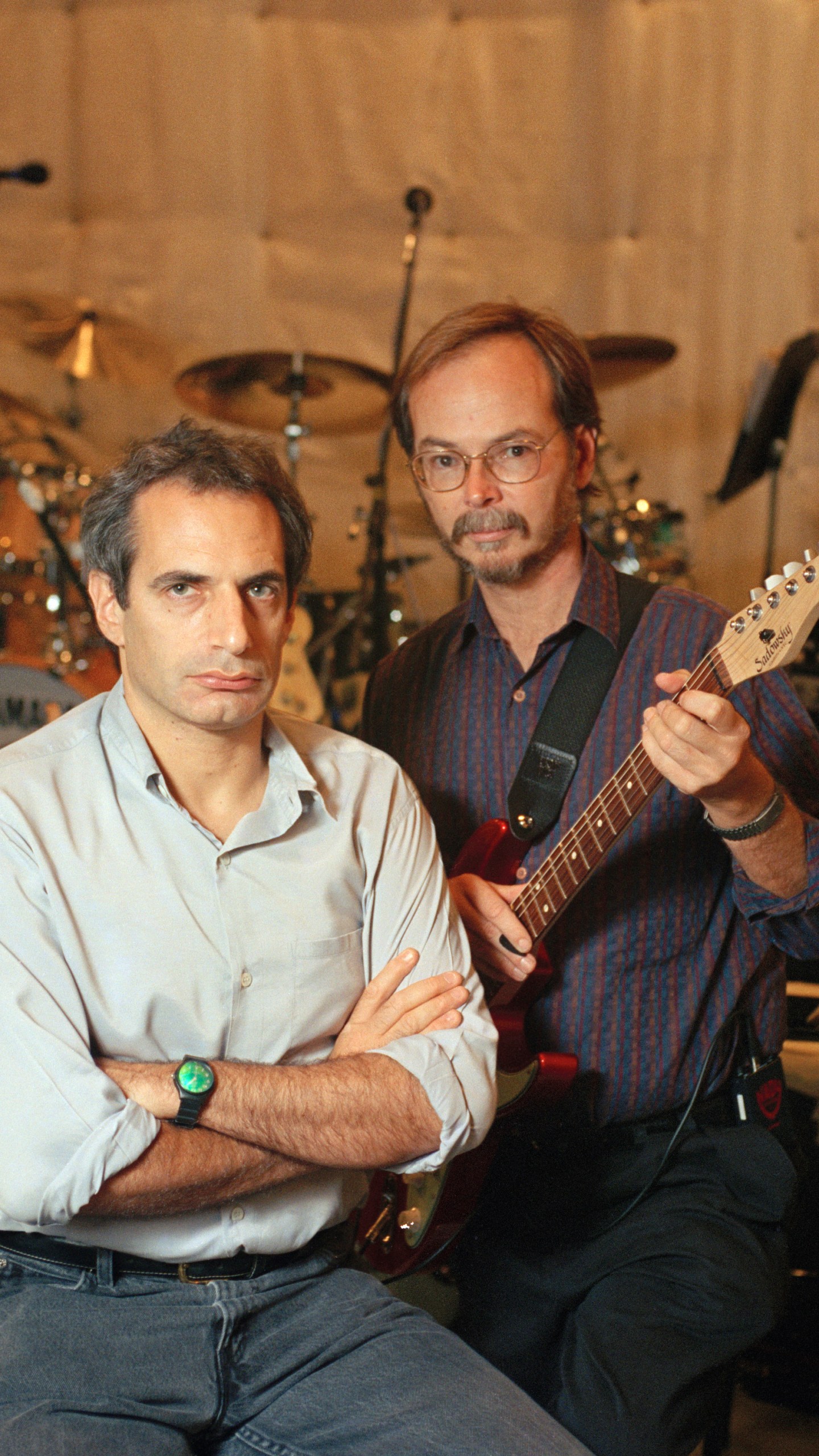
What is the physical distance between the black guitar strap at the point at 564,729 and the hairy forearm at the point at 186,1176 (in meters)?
0.76

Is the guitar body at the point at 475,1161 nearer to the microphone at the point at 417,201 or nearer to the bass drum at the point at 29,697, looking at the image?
the bass drum at the point at 29,697

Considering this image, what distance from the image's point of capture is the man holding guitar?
1979 millimetres

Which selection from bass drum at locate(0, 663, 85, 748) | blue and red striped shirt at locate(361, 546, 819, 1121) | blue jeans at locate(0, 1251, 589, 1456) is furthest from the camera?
bass drum at locate(0, 663, 85, 748)

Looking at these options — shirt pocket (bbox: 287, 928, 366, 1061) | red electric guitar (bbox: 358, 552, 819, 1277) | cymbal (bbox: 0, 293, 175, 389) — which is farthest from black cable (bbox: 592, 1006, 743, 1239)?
cymbal (bbox: 0, 293, 175, 389)

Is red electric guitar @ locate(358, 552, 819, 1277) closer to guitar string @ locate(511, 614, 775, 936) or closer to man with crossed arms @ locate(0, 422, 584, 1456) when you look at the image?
guitar string @ locate(511, 614, 775, 936)

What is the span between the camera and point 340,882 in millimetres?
1905

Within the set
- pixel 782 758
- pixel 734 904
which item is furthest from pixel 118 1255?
pixel 782 758

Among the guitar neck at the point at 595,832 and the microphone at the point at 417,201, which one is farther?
the microphone at the point at 417,201

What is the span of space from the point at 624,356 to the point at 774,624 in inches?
131

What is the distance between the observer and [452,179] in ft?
18.6

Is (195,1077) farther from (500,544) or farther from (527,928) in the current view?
(500,544)

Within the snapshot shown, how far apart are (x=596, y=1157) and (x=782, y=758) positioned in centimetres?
75

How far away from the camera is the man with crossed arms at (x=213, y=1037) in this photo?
62.7 inches

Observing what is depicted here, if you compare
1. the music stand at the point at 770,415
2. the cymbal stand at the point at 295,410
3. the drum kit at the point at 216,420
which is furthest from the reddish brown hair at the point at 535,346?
the drum kit at the point at 216,420
